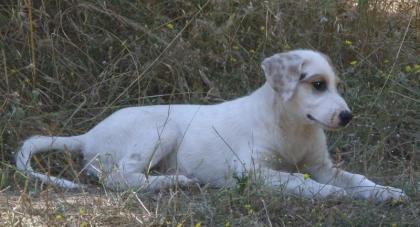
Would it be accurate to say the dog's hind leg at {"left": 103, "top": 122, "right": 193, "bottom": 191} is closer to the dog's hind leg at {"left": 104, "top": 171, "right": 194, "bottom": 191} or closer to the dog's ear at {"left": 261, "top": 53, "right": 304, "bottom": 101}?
the dog's hind leg at {"left": 104, "top": 171, "right": 194, "bottom": 191}

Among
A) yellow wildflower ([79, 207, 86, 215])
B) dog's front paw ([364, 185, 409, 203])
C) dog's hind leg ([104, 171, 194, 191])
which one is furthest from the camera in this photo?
dog's hind leg ([104, 171, 194, 191])

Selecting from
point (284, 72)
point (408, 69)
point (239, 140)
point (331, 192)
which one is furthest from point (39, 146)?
point (408, 69)

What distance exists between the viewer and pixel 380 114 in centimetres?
670

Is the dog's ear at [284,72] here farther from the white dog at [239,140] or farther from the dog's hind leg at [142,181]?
the dog's hind leg at [142,181]

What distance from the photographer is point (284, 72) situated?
564cm

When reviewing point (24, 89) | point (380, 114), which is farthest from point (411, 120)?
point (24, 89)

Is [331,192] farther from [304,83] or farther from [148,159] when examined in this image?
[148,159]

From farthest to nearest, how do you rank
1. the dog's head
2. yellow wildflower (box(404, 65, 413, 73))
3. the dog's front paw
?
1. yellow wildflower (box(404, 65, 413, 73))
2. the dog's head
3. the dog's front paw

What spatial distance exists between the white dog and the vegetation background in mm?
240

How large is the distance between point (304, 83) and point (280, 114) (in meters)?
0.27

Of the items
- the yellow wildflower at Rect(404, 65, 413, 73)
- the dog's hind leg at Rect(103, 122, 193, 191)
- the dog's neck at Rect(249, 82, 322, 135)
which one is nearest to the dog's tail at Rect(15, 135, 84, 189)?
the dog's hind leg at Rect(103, 122, 193, 191)

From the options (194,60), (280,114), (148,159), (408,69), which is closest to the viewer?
(280,114)

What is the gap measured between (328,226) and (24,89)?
2.78 m

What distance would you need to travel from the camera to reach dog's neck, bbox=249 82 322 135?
5.75 m
